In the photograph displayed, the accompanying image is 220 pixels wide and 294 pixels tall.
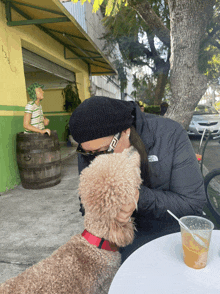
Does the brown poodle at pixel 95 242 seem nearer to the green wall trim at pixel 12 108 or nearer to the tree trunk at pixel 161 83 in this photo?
the green wall trim at pixel 12 108

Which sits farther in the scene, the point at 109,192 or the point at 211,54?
the point at 211,54

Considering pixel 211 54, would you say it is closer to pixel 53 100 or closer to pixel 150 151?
pixel 150 151

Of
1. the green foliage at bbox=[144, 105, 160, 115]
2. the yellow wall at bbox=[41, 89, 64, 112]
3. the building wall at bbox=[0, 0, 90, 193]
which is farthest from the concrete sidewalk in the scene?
the green foliage at bbox=[144, 105, 160, 115]

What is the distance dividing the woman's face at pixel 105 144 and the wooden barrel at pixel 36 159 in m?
2.46

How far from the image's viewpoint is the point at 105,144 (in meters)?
1.19

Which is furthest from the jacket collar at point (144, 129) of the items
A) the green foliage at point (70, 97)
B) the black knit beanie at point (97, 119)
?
the green foliage at point (70, 97)

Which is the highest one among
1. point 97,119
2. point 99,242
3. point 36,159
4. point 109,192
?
point 97,119

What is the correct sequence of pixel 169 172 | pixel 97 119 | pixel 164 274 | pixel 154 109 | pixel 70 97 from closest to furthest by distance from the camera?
1. pixel 164 274
2. pixel 97 119
3. pixel 169 172
4. pixel 70 97
5. pixel 154 109

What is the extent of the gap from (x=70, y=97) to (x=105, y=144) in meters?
6.88

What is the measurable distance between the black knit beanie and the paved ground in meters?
1.36

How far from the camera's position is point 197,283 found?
697mm

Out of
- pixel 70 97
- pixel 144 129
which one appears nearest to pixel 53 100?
pixel 70 97

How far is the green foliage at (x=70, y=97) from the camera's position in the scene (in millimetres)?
7645

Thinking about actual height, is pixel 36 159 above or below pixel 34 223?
above
